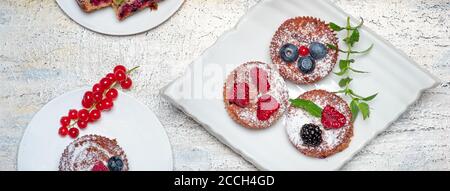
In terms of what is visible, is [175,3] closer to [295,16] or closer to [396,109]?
[295,16]

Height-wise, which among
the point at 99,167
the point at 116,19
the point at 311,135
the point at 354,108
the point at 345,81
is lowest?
the point at 99,167

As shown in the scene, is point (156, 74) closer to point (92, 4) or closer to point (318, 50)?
point (92, 4)

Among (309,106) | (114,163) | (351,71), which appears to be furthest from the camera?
(351,71)

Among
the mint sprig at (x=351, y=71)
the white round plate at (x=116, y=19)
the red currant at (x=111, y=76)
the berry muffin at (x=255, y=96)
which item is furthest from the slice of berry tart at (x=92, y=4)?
the mint sprig at (x=351, y=71)

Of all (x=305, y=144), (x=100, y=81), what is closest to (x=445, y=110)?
(x=305, y=144)

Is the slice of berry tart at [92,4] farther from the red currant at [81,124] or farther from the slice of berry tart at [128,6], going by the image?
the red currant at [81,124]

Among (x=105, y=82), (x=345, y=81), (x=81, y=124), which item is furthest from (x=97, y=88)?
(x=345, y=81)
